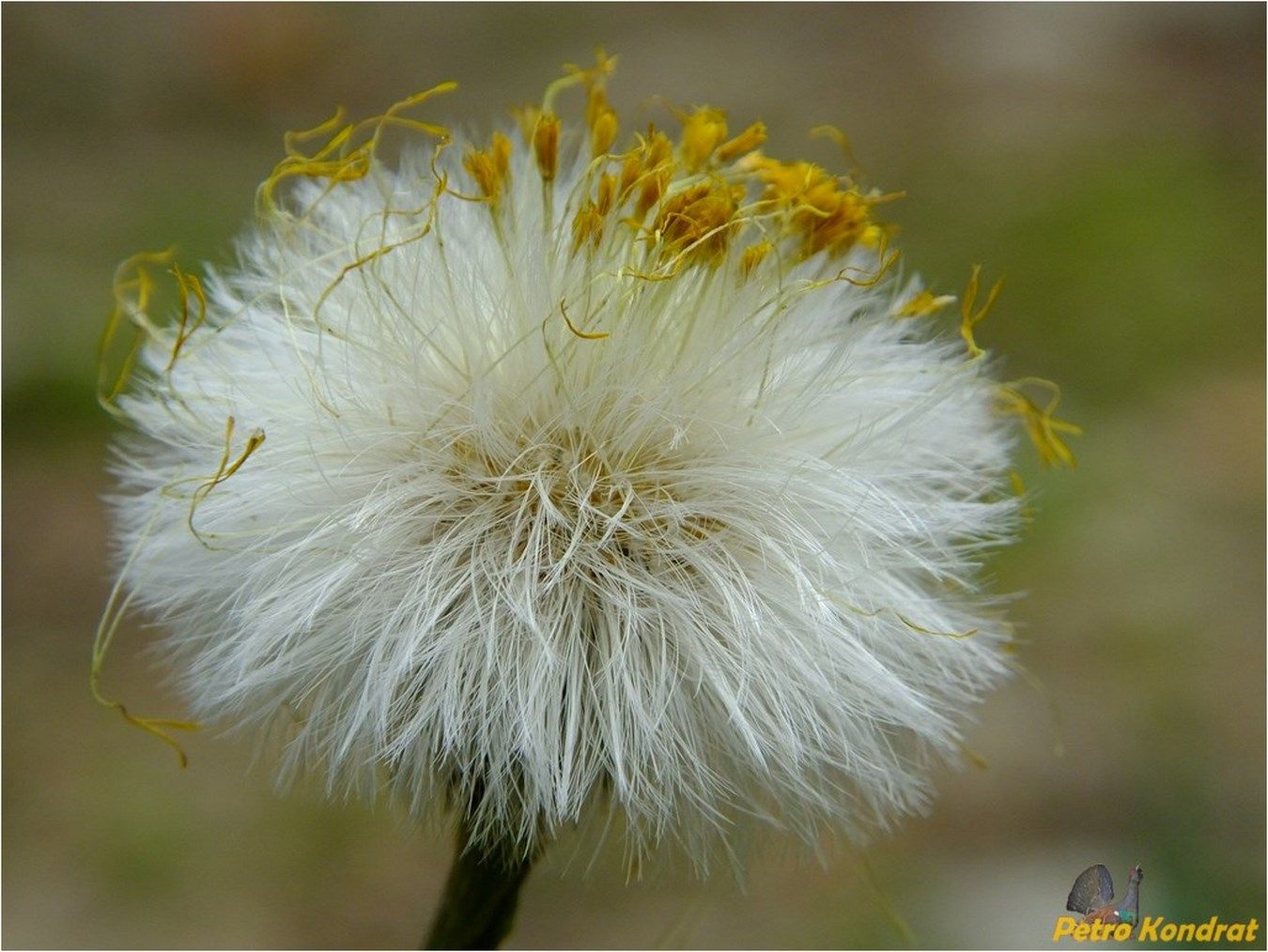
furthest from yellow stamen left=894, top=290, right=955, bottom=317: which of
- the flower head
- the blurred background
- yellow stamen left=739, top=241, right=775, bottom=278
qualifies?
the blurred background

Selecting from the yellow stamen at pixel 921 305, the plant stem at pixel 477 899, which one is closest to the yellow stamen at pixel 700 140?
the yellow stamen at pixel 921 305

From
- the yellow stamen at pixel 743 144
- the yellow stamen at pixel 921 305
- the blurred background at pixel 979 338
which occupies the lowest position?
the blurred background at pixel 979 338

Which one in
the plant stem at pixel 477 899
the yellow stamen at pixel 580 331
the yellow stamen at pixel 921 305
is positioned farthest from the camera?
the yellow stamen at pixel 921 305

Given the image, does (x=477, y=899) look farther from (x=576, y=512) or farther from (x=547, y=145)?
(x=547, y=145)

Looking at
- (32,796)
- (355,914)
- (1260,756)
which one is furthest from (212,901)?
(1260,756)

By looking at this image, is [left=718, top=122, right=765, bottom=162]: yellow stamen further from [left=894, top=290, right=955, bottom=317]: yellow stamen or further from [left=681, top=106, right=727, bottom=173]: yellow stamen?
[left=894, top=290, right=955, bottom=317]: yellow stamen

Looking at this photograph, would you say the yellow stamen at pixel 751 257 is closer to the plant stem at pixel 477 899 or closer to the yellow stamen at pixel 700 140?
the yellow stamen at pixel 700 140

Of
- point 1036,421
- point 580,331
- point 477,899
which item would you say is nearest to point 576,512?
point 580,331
